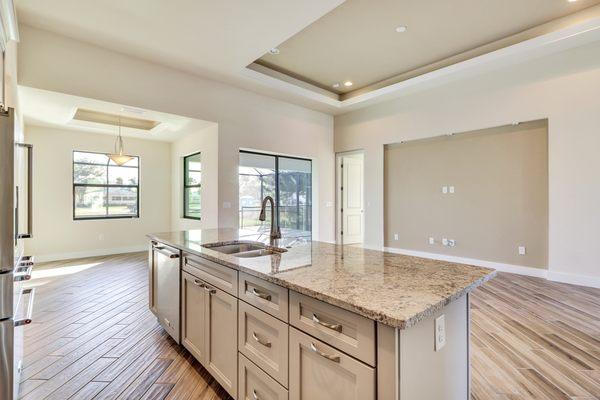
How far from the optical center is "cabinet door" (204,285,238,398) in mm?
1609

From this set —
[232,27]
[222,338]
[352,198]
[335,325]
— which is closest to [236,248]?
[222,338]

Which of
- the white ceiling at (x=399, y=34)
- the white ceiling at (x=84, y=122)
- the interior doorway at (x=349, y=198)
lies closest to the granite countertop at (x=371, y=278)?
the white ceiling at (x=399, y=34)

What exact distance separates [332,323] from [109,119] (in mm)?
6258

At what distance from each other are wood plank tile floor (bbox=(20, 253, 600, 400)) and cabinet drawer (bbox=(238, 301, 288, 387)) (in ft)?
2.07

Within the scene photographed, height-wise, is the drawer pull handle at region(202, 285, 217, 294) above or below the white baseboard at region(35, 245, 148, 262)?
above

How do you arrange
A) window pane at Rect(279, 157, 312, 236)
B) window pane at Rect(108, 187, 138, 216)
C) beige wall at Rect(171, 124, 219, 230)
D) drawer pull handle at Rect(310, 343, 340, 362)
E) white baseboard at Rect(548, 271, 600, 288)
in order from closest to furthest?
drawer pull handle at Rect(310, 343, 340, 362) → white baseboard at Rect(548, 271, 600, 288) → beige wall at Rect(171, 124, 219, 230) → window pane at Rect(108, 187, 138, 216) → window pane at Rect(279, 157, 312, 236)

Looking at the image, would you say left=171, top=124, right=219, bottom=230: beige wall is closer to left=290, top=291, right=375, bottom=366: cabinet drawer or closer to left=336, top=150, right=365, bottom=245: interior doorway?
left=336, top=150, right=365, bottom=245: interior doorway

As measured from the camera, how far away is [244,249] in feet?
7.82

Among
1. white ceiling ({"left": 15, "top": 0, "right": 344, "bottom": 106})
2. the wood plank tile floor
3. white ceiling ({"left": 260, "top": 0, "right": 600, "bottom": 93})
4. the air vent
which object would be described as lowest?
the wood plank tile floor

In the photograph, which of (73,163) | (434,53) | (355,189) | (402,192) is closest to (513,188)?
(402,192)

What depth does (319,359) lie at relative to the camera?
1135 mm

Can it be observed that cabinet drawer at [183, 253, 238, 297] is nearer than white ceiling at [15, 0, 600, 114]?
Yes

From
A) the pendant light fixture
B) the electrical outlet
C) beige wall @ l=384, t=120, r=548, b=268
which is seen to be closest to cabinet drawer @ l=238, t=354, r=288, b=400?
the electrical outlet

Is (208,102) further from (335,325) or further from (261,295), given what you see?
(335,325)
